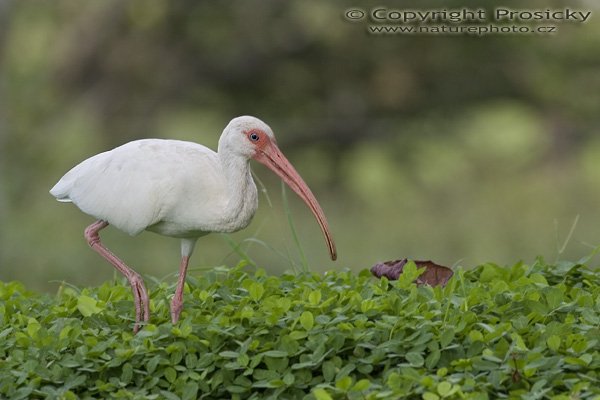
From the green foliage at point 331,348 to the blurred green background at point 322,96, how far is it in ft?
25.1

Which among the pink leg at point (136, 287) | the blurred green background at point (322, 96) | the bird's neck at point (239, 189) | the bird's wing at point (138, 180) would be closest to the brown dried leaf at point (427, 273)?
the bird's neck at point (239, 189)

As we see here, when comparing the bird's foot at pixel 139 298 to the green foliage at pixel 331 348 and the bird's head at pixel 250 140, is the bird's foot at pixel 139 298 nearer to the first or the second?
the green foliage at pixel 331 348

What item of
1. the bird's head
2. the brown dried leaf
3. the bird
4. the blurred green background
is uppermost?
the blurred green background

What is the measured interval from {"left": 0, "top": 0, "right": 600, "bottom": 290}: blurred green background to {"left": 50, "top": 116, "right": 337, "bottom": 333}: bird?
728cm

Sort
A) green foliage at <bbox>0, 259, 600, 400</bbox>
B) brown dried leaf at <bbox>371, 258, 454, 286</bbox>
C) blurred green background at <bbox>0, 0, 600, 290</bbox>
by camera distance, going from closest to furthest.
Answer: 1. green foliage at <bbox>0, 259, 600, 400</bbox>
2. brown dried leaf at <bbox>371, 258, 454, 286</bbox>
3. blurred green background at <bbox>0, 0, 600, 290</bbox>

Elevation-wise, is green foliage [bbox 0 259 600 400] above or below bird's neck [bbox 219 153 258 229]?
below

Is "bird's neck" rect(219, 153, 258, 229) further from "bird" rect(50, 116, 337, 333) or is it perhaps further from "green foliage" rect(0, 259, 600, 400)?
"green foliage" rect(0, 259, 600, 400)

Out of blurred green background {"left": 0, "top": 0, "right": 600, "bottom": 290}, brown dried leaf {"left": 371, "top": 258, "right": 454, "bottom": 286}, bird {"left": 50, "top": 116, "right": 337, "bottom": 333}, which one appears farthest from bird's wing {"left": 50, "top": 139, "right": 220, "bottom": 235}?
blurred green background {"left": 0, "top": 0, "right": 600, "bottom": 290}

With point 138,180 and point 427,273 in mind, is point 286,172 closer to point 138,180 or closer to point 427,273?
point 138,180

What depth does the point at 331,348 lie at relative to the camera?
4.45 m

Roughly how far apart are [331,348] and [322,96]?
1047cm

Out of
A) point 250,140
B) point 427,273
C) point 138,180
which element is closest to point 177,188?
point 138,180

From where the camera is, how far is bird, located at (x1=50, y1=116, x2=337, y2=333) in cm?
513

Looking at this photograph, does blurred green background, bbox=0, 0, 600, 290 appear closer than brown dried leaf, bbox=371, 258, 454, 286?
No
